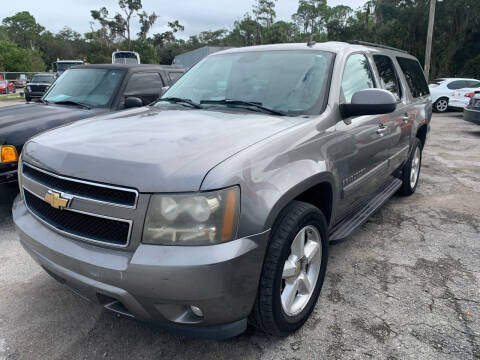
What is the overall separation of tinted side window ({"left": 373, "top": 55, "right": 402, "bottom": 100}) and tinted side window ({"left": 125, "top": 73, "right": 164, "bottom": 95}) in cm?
327

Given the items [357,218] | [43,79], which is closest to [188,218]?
[357,218]

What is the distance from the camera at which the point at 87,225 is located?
6.31 feet

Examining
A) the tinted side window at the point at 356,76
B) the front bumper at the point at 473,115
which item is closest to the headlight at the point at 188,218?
the tinted side window at the point at 356,76

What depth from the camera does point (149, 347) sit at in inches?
88.7

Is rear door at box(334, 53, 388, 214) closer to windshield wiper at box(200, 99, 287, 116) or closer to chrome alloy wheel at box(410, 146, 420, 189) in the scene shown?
windshield wiper at box(200, 99, 287, 116)

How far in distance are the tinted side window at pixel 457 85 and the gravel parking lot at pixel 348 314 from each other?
504 inches

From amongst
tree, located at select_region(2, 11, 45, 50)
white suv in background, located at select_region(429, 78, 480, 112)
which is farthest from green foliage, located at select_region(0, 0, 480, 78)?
white suv in background, located at select_region(429, 78, 480, 112)

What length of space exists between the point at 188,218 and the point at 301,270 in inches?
37.2

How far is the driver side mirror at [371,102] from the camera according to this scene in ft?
8.66

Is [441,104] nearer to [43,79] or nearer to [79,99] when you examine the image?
[79,99]

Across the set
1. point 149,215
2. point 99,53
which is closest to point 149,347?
point 149,215

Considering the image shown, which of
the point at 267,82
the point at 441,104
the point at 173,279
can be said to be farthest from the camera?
the point at 441,104

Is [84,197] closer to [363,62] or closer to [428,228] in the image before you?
[363,62]

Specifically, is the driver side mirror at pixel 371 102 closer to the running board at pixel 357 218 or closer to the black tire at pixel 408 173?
the running board at pixel 357 218
